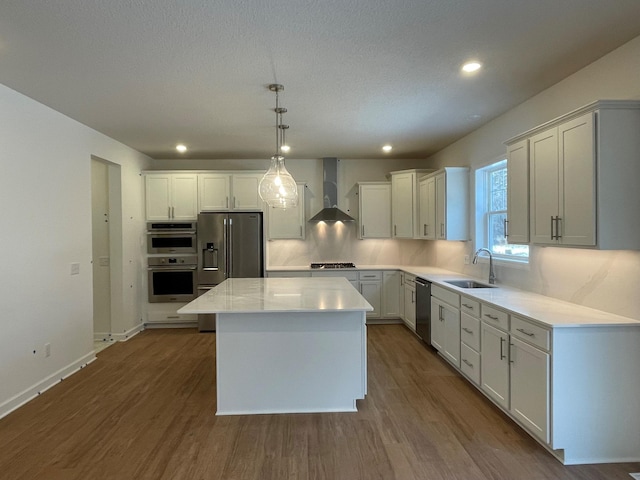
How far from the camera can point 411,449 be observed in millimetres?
2389

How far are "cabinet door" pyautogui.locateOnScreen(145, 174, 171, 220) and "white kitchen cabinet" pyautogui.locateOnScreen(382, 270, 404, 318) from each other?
349 centimetres

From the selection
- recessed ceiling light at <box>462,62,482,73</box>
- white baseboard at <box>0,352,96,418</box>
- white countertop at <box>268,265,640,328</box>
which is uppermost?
recessed ceiling light at <box>462,62,482,73</box>

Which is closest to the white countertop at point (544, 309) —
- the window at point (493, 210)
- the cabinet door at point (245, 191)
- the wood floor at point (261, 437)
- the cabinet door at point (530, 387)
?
the cabinet door at point (530, 387)

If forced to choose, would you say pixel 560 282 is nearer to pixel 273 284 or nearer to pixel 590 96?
pixel 590 96

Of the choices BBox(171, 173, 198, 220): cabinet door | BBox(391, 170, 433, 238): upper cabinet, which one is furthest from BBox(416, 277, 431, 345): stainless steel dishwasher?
BBox(171, 173, 198, 220): cabinet door

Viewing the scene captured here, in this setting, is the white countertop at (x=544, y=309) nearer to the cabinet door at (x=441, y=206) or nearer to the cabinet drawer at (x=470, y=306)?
the cabinet drawer at (x=470, y=306)

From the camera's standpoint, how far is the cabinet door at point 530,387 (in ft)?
7.43

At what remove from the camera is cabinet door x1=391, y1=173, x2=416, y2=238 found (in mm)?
5508

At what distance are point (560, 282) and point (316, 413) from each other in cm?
225

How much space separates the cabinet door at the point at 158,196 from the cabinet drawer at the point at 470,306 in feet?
14.2

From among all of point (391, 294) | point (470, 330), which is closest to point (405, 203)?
point (391, 294)

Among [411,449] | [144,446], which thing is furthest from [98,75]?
[411,449]

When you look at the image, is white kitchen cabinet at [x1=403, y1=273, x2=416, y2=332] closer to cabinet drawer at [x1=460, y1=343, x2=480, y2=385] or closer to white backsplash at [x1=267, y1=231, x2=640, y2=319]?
white backsplash at [x1=267, y1=231, x2=640, y2=319]

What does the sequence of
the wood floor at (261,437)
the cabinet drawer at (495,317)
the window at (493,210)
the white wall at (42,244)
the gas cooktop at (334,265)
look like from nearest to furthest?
the wood floor at (261,437) → the cabinet drawer at (495,317) → the white wall at (42,244) → the window at (493,210) → the gas cooktop at (334,265)
